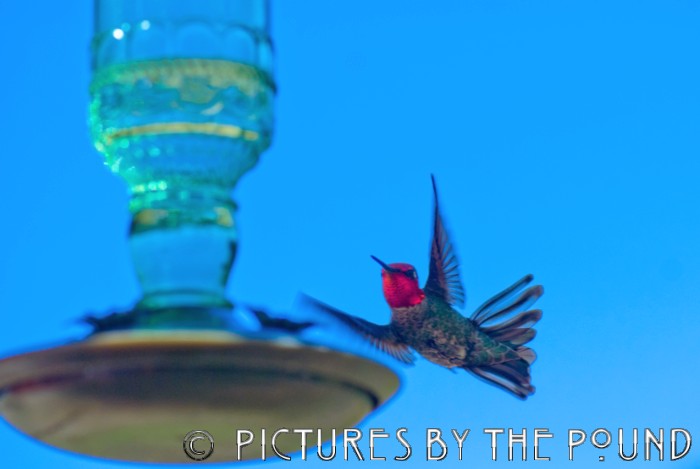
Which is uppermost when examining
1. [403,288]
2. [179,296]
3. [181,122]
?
[403,288]

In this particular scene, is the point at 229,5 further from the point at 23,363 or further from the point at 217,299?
the point at 23,363

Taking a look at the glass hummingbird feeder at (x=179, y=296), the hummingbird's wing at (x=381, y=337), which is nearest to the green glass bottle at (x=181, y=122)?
the glass hummingbird feeder at (x=179, y=296)

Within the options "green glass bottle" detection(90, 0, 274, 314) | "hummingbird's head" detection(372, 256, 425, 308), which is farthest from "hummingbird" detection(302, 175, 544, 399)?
"green glass bottle" detection(90, 0, 274, 314)

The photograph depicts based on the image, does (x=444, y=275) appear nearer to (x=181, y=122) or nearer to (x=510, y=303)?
(x=510, y=303)

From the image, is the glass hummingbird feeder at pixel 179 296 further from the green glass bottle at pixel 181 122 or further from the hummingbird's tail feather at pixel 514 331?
the hummingbird's tail feather at pixel 514 331

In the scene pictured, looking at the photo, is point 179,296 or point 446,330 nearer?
point 179,296

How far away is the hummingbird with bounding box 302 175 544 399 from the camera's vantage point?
5.50m

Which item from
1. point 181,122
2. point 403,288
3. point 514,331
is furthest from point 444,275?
point 181,122

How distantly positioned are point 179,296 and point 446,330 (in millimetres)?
4062

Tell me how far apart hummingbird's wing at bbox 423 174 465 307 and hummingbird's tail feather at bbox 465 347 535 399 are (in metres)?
0.26

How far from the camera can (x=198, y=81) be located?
154cm

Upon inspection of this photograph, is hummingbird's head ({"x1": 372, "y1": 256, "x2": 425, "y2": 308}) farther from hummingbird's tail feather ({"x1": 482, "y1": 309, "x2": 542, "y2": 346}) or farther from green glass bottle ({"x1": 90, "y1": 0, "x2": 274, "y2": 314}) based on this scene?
green glass bottle ({"x1": 90, "y1": 0, "x2": 274, "y2": 314})

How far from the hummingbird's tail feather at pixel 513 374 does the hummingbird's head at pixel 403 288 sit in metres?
0.33

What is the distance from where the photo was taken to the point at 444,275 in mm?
5559
